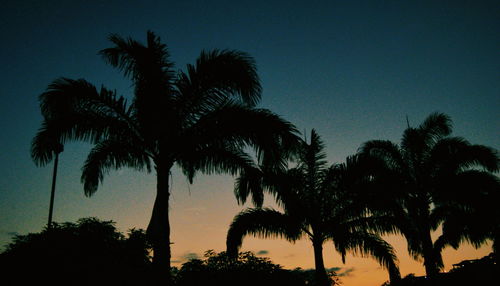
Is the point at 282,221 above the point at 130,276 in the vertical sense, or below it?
above

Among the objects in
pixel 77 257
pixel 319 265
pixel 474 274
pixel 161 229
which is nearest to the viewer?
pixel 474 274

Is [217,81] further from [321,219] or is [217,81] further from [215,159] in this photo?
[321,219]

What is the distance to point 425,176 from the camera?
50.4 feet

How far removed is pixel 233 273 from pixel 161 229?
8.34 m

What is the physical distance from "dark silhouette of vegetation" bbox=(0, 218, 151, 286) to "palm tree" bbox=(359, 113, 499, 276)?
8.94 meters

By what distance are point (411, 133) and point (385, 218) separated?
14.6ft

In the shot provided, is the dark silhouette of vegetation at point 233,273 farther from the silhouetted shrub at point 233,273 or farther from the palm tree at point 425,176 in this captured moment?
the palm tree at point 425,176

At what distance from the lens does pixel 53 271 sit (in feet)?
32.1

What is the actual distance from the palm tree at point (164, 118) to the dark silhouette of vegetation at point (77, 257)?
194cm

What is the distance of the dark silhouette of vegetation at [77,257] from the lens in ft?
31.8

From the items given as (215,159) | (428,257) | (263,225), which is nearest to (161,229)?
(215,159)

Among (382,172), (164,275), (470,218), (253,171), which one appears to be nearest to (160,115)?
(253,171)

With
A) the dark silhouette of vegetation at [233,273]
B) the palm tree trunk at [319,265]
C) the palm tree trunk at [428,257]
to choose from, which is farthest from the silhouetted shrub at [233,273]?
the palm tree trunk at [428,257]

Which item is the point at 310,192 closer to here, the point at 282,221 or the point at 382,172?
the point at 282,221
